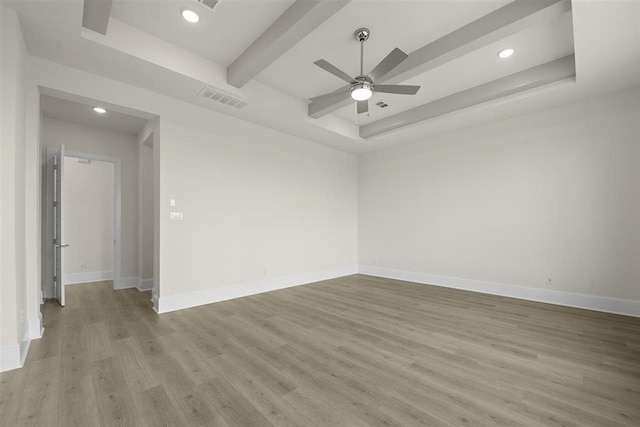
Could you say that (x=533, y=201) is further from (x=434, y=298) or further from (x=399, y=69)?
(x=399, y=69)

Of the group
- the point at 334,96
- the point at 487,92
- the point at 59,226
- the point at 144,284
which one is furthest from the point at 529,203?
the point at 59,226

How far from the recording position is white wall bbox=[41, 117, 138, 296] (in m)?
4.82

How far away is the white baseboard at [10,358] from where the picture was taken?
2.27 metres

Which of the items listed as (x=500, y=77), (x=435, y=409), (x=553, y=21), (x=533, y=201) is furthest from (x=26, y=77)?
(x=533, y=201)

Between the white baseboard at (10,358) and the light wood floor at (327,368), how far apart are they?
102 millimetres

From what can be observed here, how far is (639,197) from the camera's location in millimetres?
3688

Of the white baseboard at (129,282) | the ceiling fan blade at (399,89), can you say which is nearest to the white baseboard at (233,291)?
the white baseboard at (129,282)

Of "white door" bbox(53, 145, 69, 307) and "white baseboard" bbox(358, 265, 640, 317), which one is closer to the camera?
"white baseboard" bbox(358, 265, 640, 317)

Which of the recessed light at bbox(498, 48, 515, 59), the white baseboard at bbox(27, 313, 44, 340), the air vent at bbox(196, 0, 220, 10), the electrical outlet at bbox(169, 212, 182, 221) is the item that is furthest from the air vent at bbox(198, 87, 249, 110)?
the recessed light at bbox(498, 48, 515, 59)

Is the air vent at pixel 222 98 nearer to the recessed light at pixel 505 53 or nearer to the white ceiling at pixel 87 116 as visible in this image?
the white ceiling at pixel 87 116

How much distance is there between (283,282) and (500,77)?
16.4 ft

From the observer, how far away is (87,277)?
5840mm

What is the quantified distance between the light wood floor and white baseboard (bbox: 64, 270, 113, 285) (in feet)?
6.65

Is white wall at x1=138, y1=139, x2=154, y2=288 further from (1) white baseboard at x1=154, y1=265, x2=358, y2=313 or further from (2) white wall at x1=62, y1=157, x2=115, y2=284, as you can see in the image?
(1) white baseboard at x1=154, y1=265, x2=358, y2=313
